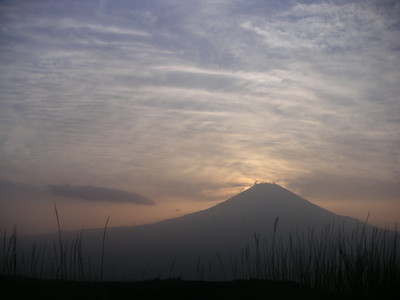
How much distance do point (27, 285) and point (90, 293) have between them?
1097mm

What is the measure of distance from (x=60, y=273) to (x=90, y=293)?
1.90 feet

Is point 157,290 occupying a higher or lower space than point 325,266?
lower

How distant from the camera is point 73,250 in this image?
15.3 feet

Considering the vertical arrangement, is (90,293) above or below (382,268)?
below

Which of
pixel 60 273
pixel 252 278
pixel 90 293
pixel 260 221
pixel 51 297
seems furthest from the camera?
pixel 260 221

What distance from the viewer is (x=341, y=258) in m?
4.83

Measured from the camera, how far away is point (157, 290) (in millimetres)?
5445

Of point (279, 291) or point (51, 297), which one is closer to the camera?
point (51, 297)

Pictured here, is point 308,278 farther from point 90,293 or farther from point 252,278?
point 90,293

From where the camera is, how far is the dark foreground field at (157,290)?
14.1 feet

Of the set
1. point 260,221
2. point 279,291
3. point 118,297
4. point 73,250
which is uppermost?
point 73,250

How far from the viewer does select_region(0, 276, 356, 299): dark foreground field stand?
429 cm

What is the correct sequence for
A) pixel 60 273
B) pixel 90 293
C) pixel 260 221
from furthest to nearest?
1. pixel 260 221
2. pixel 60 273
3. pixel 90 293

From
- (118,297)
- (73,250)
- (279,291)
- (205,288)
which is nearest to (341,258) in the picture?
(279,291)
